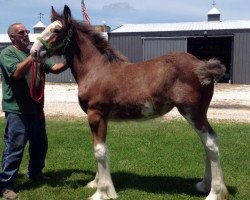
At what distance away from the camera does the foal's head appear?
5.07 meters

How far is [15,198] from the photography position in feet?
17.5

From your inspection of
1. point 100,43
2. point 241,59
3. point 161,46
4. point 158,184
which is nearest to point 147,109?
point 100,43

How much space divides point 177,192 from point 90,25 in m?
2.78

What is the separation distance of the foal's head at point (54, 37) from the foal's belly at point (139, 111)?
1.19 metres

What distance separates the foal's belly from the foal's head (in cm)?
119

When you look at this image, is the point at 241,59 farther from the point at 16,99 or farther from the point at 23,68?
the point at 23,68

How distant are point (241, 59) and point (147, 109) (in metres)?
25.0

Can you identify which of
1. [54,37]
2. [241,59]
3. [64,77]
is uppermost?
[54,37]

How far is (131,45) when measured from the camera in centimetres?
3078

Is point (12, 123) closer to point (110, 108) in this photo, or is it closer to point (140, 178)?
point (110, 108)

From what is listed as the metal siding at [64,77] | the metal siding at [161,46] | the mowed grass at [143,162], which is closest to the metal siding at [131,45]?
the metal siding at [161,46]

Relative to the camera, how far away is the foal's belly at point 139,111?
5012 millimetres

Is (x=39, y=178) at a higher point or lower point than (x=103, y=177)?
lower

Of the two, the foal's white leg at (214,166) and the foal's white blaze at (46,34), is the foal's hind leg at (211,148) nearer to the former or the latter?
the foal's white leg at (214,166)
